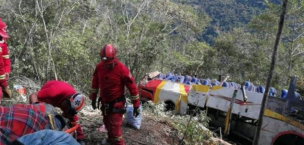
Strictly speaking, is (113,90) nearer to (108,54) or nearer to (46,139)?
(108,54)

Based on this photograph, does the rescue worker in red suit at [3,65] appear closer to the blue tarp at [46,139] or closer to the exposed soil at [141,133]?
the exposed soil at [141,133]

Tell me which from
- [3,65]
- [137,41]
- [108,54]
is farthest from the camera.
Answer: [137,41]

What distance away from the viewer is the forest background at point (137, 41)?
11.8 metres

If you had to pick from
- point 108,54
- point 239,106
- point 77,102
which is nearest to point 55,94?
point 77,102

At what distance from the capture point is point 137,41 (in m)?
16.0

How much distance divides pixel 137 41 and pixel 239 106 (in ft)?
27.6

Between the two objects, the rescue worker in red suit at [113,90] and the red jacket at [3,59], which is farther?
the rescue worker in red suit at [113,90]

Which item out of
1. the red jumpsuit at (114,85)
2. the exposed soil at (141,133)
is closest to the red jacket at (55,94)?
the red jumpsuit at (114,85)

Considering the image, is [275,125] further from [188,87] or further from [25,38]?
[25,38]

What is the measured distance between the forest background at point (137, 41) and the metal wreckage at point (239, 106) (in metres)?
1.91

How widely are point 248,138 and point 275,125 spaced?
137 cm

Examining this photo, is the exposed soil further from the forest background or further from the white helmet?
the forest background

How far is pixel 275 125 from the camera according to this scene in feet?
23.8

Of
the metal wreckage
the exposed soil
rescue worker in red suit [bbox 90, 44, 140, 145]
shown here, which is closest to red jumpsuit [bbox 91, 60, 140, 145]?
rescue worker in red suit [bbox 90, 44, 140, 145]
